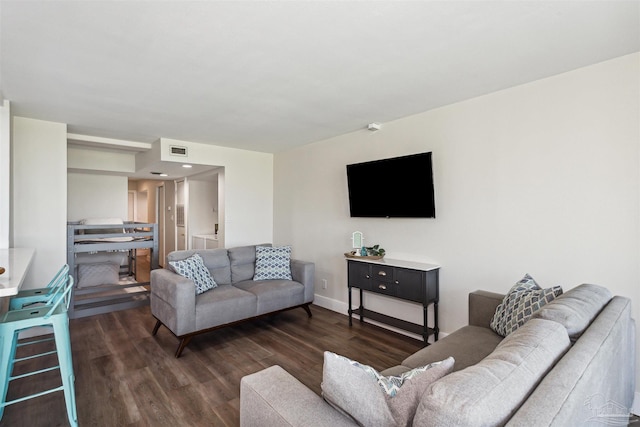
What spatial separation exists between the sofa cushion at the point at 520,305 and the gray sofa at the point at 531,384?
191 mm

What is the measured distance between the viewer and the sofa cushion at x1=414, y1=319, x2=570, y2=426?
788mm

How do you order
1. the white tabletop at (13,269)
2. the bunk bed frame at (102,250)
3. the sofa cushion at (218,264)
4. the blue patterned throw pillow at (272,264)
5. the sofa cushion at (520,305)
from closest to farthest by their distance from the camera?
the white tabletop at (13,269) < the sofa cushion at (520,305) < the sofa cushion at (218,264) < the bunk bed frame at (102,250) < the blue patterned throw pillow at (272,264)

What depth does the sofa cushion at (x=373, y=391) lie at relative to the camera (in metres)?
0.99

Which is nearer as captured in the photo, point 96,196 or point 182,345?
point 182,345

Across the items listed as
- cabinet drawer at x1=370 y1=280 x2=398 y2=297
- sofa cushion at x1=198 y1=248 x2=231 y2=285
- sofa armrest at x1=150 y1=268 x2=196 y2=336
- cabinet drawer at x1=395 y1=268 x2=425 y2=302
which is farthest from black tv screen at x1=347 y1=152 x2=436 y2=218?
sofa armrest at x1=150 y1=268 x2=196 y2=336

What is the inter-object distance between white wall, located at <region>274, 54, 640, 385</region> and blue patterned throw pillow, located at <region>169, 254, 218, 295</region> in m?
1.89

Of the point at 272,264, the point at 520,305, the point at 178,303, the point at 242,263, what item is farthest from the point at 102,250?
the point at 520,305

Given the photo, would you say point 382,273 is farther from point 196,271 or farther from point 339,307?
point 196,271

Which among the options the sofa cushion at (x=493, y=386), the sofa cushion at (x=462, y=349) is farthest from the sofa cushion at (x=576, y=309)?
the sofa cushion at (x=462, y=349)

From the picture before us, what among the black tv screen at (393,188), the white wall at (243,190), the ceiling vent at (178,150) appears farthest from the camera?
the white wall at (243,190)

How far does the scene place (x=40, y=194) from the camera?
3539 mm

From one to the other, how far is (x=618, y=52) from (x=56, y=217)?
5290 mm

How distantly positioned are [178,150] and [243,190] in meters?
1.13

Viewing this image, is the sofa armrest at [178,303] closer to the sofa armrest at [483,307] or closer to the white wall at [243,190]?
the white wall at [243,190]
